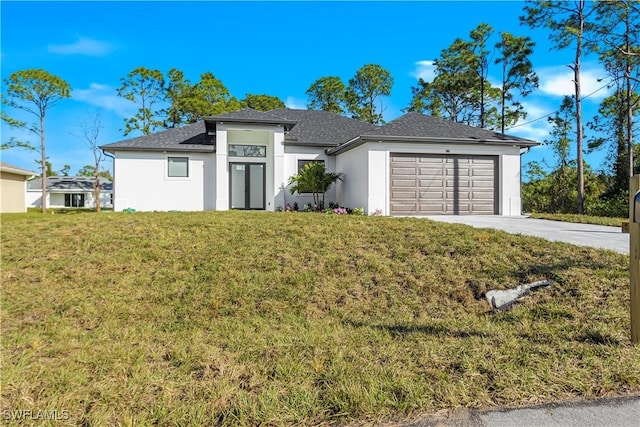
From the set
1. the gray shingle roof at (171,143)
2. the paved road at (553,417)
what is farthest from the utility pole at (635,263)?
the gray shingle roof at (171,143)

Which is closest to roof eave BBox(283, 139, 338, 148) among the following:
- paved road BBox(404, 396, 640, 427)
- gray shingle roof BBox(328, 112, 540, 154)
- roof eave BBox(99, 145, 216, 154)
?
gray shingle roof BBox(328, 112, 540, 154)

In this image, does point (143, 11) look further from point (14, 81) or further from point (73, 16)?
point (14, 81)

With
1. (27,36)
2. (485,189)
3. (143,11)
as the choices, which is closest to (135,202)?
(27,36)

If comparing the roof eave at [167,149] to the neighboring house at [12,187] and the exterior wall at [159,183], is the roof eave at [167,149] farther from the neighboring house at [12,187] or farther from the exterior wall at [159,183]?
the neighboring house at [12,187]

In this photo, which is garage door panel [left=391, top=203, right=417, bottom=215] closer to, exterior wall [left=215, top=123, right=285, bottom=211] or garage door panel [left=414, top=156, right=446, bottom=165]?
garage door panel [left=414, top=156, right=446, bottom=165]

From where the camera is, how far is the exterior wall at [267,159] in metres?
14.6

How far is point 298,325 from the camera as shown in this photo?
376 centimetres

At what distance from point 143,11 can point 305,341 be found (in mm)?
9383

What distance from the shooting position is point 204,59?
26969mm

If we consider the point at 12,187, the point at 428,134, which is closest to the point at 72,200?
the point at 12,187

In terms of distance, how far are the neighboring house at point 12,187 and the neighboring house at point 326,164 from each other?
10955mm

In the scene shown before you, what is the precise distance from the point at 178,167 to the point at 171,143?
1113 mm

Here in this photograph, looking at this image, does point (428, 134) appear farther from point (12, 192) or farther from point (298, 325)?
point (12, 192)

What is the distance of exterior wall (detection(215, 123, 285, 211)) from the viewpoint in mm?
14586
